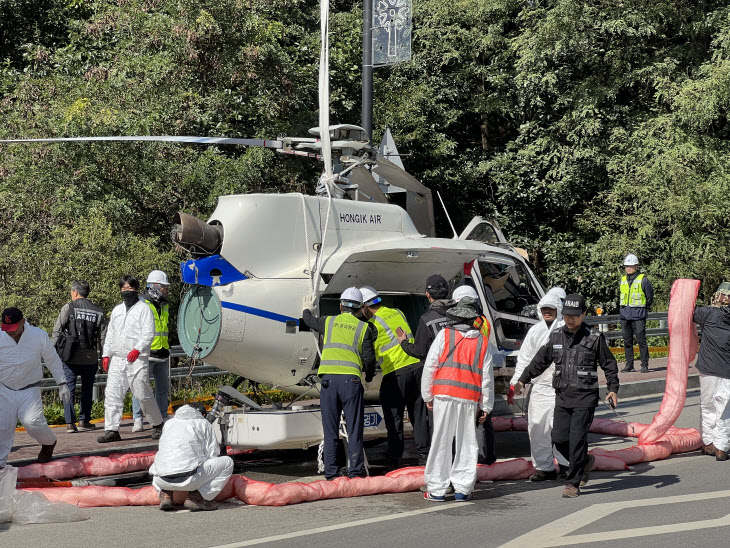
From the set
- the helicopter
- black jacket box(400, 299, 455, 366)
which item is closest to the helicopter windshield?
the helicopter

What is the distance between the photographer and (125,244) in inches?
626

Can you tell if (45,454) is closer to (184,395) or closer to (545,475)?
(184,395)

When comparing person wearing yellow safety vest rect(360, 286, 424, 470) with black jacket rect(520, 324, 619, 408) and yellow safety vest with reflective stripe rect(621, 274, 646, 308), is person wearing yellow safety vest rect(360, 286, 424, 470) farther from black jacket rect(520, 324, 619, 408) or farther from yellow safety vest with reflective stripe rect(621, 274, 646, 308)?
yellow safety vest with reflective stripe rect(621, 274, 646, 308)

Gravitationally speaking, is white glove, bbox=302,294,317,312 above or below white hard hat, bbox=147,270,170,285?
below

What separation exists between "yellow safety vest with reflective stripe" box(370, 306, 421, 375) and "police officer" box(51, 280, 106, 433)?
4425 millimetres

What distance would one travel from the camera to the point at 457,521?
304 inches

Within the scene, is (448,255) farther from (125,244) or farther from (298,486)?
(125,244)

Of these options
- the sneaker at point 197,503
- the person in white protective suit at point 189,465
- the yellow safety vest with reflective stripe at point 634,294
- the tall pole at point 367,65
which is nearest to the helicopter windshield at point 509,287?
the tall pole at point 367,65

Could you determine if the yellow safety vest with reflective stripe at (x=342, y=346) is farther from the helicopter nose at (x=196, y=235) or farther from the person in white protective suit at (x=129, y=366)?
the person in white protective suit at (x=129, y=366)

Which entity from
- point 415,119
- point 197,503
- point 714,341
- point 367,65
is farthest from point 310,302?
point 415,119

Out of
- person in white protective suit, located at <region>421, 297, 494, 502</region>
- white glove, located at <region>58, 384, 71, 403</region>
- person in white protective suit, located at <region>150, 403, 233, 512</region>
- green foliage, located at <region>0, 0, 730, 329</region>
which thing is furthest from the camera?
green foliage, located at <region>0, 0, 730, 329</region>

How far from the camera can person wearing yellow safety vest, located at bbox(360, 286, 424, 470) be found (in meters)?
9.85

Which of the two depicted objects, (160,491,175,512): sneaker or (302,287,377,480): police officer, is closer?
(160,491,175,512): sneaker

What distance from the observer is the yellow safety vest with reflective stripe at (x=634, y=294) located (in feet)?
57.0
